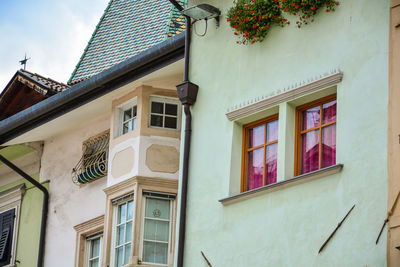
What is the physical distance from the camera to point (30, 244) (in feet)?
74.4

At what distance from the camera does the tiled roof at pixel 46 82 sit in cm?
2306

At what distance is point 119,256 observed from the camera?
63.2 ft

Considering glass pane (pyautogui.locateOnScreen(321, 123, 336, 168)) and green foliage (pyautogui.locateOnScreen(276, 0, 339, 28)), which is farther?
green foliage (pyautogui.locateOnScreen(276, 0, 339, 28))

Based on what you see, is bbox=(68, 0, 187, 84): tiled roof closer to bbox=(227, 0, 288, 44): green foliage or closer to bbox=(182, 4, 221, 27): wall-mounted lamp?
bbox=(182, 4, 221, 27): wall-mounted lamp

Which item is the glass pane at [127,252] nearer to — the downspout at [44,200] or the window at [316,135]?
the downspout at [44,200]

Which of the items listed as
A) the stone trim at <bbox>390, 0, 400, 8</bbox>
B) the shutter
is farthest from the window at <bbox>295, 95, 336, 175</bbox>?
the shutter

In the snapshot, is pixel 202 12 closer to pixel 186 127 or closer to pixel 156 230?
pixel 186 127

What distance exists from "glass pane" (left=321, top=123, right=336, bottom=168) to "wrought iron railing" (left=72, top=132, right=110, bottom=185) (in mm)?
6075

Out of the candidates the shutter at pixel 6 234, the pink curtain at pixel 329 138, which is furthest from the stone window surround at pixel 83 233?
the pink curtain at pixel 329 138

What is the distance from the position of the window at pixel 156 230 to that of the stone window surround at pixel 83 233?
5.84ft

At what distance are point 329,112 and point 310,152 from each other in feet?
1.96

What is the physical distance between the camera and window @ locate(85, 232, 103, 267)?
68.5 feet

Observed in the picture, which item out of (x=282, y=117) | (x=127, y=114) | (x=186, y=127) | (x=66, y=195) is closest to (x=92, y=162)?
(x=66, y=195)

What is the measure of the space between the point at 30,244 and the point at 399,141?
10377 millimetres
